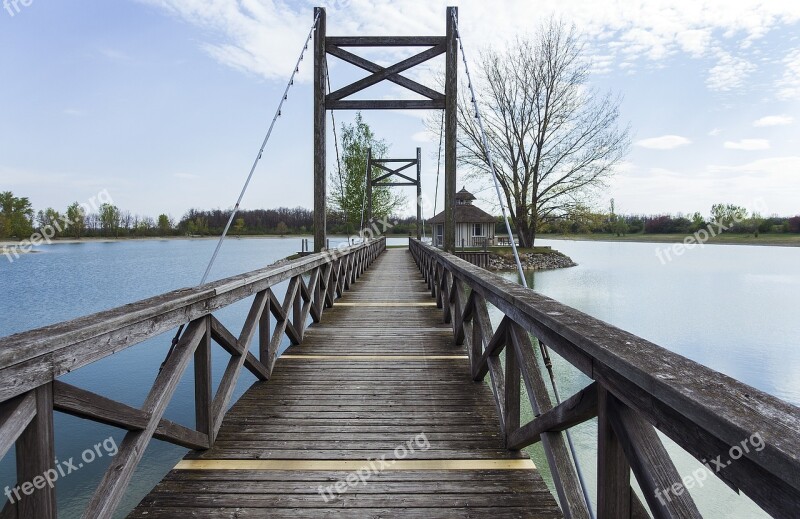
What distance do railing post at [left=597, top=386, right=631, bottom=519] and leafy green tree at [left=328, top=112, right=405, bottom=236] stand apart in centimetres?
2564

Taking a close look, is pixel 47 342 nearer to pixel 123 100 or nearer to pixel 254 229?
pixel 123 100

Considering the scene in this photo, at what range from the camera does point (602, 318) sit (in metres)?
10.9

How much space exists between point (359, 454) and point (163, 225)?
252 feet

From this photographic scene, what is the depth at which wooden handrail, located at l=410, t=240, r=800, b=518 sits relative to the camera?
0.67 metres

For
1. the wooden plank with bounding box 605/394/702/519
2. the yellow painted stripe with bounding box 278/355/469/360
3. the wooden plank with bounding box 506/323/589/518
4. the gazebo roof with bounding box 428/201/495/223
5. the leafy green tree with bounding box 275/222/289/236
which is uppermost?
the gazebo roof with bounding box 428/201/495/223

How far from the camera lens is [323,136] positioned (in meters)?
5.79

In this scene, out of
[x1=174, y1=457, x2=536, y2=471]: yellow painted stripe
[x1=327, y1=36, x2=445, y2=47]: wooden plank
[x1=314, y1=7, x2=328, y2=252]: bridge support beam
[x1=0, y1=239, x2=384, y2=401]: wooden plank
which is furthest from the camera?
[x1=327, y1=36, x2=445, y2=47]: wooden plank

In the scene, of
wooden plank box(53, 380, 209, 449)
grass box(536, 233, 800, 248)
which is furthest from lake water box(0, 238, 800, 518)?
grass box(536, 233, 800, 248)

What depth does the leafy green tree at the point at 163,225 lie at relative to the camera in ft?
226

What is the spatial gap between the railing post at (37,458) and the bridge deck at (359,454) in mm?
635

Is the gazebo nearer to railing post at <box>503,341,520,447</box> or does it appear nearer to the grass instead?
the grass

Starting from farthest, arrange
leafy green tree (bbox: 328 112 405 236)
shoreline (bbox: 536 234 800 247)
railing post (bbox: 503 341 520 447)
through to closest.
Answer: shoreline (bbox: 536 234 800 247)
leafy green tree (bbox: 328 112 405 236)
railing post (bbox: 503 341 520 447)

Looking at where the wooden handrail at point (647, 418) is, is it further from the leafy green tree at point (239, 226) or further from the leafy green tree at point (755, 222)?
the leafy green tree at point (239, 226)

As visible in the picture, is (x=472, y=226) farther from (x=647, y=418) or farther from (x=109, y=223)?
(x=109, y=223)
